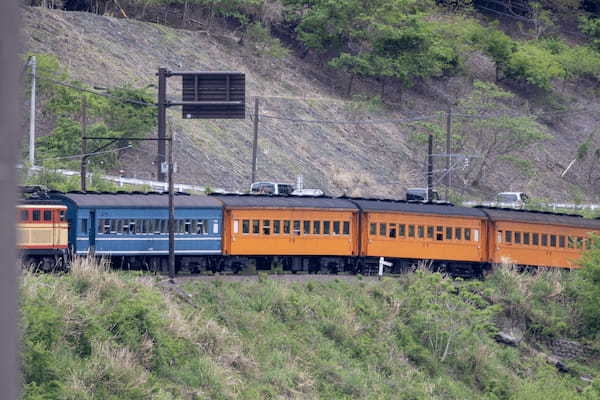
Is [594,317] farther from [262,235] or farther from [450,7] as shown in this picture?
[450,7]

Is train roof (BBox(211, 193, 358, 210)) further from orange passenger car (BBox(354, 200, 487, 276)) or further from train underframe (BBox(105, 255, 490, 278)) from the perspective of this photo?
train underframe (BBox(105, 255, 490, 278))

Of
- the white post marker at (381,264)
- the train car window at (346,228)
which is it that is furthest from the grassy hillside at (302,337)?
the train car window at (346,228)

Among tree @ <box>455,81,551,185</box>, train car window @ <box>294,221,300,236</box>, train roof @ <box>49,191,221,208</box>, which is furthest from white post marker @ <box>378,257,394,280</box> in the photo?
tree @ <box>455,81,551,185</box>

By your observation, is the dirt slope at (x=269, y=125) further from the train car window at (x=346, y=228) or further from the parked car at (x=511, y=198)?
the train car window at (x=346, y=228)

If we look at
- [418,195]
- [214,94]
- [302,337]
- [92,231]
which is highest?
[214,94]

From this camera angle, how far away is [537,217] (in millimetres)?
42219

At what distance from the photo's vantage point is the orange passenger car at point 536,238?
40562mm

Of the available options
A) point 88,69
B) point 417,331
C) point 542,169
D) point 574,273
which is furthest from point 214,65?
point 417,331

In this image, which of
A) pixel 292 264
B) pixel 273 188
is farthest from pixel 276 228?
pixel 273 188

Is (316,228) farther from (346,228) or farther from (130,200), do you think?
(130,200)

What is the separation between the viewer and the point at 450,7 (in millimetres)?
91188

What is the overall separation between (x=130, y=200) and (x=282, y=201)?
20.4ft

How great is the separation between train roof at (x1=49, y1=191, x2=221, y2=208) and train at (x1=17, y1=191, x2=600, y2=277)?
1.5 inches

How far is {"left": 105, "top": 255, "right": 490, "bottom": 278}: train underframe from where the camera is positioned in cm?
3238
